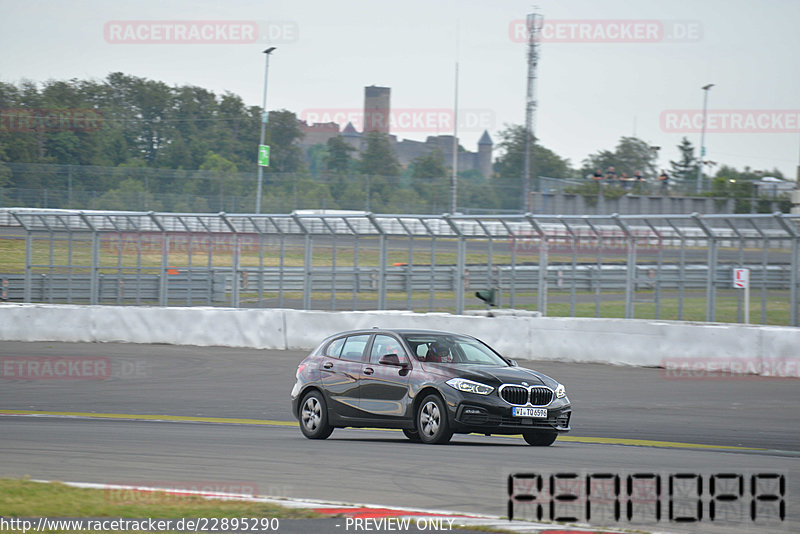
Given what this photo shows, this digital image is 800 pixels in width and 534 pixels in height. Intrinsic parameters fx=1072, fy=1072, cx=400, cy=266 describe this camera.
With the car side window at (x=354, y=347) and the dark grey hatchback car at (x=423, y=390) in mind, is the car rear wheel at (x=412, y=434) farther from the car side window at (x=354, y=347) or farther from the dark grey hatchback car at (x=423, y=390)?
the car side window at (x=354, y=347)

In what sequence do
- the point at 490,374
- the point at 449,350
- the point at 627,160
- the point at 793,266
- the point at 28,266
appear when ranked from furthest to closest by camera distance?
1. the point at 627,160
2. the point at 28,266
3. the point at 793,266
4. the point at 449,350
5. the point at 490,374

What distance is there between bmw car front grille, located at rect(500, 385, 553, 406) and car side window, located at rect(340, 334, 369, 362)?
6.49ft

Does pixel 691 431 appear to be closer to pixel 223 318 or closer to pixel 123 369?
pixel 123 369

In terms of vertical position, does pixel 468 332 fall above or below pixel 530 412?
above

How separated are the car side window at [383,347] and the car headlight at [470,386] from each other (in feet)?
3.35

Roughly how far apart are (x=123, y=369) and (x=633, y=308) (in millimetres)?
10285

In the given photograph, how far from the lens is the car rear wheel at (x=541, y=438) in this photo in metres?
11.8

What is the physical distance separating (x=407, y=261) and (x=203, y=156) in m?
41.7

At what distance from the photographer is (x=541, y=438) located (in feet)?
39.3

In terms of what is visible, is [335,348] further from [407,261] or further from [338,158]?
[338,158]

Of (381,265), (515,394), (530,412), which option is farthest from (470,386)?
(381,265)

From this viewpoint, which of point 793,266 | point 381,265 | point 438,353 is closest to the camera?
point 438,353

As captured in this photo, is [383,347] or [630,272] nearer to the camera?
[383,347]

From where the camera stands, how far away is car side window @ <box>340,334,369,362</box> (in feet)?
41.5
